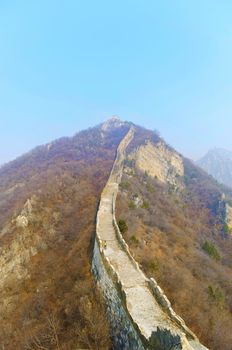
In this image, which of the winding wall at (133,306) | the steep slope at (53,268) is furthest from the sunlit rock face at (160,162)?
the winding wall at (133,306)

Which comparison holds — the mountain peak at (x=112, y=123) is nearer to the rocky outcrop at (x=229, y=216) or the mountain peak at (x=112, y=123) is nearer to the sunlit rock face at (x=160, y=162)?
the sunlit rock face at (x=160, y=162)

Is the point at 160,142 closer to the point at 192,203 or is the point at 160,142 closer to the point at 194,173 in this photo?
the point at 194,173

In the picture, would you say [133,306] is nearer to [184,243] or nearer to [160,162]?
[184,243]

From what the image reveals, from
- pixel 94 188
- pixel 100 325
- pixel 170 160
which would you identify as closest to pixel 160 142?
pixel 170 160

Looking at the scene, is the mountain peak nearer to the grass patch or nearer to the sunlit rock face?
the sunlit rock face

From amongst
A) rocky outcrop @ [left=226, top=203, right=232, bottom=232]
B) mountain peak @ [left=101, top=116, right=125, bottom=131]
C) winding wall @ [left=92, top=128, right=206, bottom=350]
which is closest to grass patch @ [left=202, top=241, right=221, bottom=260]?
winding wall @ [left=92, top=128, right=206, bottom=350]

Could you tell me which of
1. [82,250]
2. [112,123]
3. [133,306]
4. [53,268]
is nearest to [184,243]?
[82,250]
